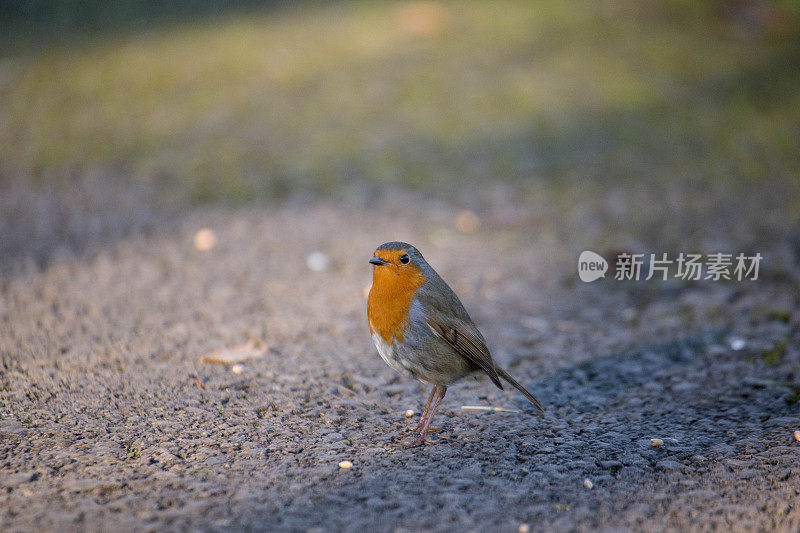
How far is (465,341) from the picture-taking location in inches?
119

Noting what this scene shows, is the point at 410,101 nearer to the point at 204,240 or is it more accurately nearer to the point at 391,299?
the point at 204,240

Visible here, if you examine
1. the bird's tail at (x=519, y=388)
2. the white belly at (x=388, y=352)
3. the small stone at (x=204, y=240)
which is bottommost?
the bird's tail at (x=519, y=388)

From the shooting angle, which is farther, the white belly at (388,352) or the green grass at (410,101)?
the green grass at (410,101)

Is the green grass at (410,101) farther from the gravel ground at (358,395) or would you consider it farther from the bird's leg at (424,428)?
the bird's leg at (424,428)

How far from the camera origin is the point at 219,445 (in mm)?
2822

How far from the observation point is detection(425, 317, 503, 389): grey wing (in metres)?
2.96

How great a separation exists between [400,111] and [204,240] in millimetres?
3082

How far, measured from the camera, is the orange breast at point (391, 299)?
2938mm

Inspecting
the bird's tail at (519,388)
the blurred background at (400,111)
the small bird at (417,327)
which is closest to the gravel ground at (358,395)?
the bird's tail at (519,388)

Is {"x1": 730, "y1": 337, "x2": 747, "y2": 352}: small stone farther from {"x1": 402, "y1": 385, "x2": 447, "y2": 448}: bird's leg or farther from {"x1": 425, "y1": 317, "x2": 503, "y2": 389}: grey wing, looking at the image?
{"x1": 402, "y1": 385, "x2": 447, "y2": 448}: bird's leg

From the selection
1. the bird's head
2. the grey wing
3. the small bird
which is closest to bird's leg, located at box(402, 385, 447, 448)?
the small bird

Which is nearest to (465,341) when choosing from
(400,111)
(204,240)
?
(204,240)

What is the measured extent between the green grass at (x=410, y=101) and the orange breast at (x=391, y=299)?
319 centimetres

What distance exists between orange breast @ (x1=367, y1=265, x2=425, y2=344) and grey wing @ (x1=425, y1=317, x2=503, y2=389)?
0.39 feet
